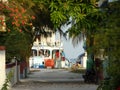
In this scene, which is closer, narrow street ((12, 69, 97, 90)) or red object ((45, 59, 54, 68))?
narrow street ((12, 69, 97, 90))

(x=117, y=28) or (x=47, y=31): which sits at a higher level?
(x=47, y=31)

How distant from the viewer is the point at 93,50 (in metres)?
16.0

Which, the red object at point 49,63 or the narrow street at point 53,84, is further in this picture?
the red object at point 49,63

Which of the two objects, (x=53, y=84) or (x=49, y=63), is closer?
(x=53, y=84)

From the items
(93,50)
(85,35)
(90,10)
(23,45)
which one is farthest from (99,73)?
(93,50)

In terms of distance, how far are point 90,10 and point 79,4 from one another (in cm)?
82

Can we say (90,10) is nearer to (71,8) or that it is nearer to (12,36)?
(71,8)

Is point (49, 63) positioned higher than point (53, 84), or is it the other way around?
point (49, 63)

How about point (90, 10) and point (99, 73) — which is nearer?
point (90, 10)

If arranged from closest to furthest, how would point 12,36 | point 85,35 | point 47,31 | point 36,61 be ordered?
point 12,36 → point 85,35 → point 47,31 → point 36,61

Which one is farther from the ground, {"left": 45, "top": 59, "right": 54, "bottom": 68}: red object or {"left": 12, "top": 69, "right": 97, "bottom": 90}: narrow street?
{"left": 45, "top": 59, "right": 54, "bottom": 68}: red object

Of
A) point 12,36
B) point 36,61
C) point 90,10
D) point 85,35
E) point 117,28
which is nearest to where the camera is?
point 117,28

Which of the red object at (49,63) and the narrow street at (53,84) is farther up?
the red object at (49,63)

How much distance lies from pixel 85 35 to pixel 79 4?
284cm
